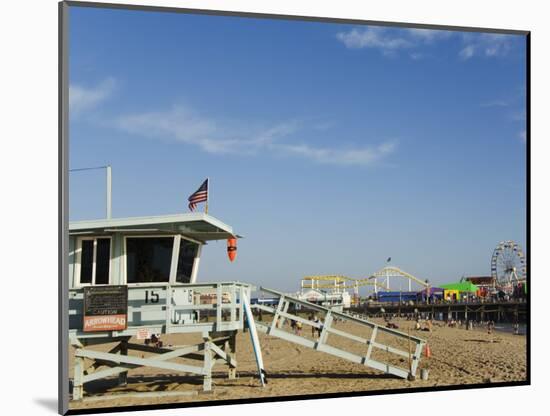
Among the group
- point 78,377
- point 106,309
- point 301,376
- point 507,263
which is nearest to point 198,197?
point 106,309

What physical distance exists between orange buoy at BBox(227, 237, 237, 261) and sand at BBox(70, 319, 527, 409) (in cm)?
216

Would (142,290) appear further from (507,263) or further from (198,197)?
(507,263)

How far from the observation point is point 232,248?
13734 millimetres

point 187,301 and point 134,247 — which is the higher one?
point 134,247

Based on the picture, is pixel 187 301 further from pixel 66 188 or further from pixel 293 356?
pixel 293 356

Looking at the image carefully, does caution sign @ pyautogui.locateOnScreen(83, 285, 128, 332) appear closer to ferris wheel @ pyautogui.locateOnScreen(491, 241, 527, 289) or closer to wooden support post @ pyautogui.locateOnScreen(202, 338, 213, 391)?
wooden support post @ pyautogui.locateOnScreen(202, 338, 213, 391)

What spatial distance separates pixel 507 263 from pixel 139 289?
43.3 meters

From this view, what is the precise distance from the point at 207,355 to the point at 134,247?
1.99 metres

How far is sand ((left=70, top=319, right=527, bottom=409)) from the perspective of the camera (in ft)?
42.0

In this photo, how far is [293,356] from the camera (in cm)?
2119

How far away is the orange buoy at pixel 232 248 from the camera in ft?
44.5

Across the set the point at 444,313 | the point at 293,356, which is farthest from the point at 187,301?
the point at 444,313

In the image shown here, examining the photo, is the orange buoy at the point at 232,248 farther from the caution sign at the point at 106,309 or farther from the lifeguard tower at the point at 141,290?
the caution sign at the point at 106,309

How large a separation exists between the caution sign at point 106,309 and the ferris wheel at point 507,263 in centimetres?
4188
